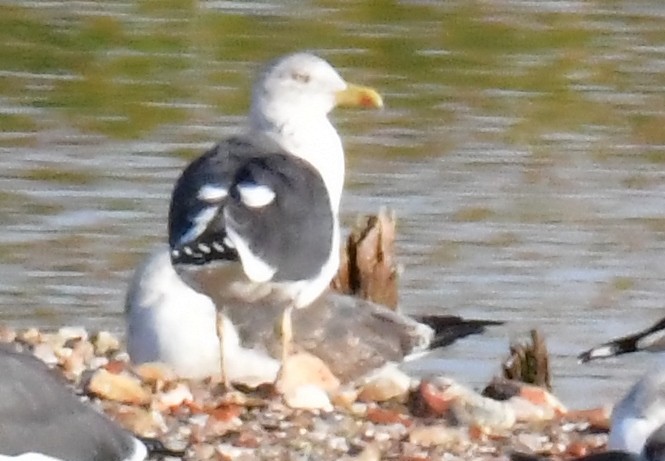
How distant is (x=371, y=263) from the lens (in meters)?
10.5

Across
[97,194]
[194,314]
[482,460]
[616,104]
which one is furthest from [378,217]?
[616,104]

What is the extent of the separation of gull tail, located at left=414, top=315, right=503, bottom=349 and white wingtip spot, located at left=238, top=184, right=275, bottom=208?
1.94m

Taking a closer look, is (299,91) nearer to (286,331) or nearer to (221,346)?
(286,331)

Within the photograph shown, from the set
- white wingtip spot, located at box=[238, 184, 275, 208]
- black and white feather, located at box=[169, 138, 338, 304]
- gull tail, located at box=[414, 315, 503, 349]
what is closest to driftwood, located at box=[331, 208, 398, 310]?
gull tail, located at box=[414, 315, 503, 349]

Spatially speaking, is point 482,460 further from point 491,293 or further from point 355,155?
point 355,155

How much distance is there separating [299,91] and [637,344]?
176 cm

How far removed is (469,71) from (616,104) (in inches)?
57.4

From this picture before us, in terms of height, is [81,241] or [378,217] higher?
[378,217]

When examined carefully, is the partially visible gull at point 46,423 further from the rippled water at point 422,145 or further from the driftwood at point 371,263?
the rippled water at point 422,145

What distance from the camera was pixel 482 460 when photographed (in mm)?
8102

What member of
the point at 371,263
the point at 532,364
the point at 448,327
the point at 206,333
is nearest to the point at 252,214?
the point at 206,333

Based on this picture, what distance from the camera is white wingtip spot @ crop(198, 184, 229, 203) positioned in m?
8.61

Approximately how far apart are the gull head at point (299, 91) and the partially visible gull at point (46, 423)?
8.86ft

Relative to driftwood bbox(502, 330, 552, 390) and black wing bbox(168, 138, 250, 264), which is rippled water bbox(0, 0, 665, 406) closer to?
driftwood bbox(502, 330, 552, 390)
